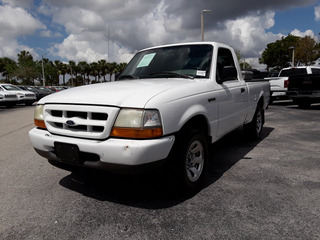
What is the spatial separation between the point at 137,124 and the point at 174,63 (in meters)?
1.62

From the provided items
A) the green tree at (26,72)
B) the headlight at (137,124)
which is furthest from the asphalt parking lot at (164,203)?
the green tree at (26,72)

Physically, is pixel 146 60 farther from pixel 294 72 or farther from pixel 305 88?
pixel 294 72

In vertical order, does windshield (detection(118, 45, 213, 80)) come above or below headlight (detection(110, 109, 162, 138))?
above

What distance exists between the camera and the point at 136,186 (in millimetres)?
3160

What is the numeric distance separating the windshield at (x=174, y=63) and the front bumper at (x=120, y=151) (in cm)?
127

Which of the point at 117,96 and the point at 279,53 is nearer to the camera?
the point at 117,96

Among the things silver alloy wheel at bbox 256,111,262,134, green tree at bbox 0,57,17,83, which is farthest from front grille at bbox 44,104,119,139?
green tree at bbox 0,57,17,83

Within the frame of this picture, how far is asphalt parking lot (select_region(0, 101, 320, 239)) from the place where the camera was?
2.21 m

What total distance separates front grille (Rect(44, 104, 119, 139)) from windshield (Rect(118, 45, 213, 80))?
131 centimetres

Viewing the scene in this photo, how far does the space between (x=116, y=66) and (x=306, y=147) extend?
76.2 metres

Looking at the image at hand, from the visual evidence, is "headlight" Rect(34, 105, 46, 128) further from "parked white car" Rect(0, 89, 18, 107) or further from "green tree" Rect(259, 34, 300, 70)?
"green tree" Rect(259, 34, 300, 70)

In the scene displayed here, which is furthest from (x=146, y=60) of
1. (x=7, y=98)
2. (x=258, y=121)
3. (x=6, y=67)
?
(x=6, y=67)

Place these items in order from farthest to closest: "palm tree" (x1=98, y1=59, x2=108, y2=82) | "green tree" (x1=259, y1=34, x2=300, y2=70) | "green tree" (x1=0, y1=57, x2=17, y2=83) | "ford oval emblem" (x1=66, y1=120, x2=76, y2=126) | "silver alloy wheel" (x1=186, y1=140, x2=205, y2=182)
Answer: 1. "palm tree" (x1=98, y1=59, x2=108, y2=82)
2. "green tree" (x1=0, y1=57, x2=17, y2=83)
3. "green tree" (x1=259, y1=34, x2=300, y2=70)
4. "silver alloy wheel" (x1=186, y1=140, x2=205, y2=182)
5. "ford oval emblem" (x1=66, y1=120, x2=76, y2=126)

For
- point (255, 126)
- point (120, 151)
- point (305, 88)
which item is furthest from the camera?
point (305, 88)
